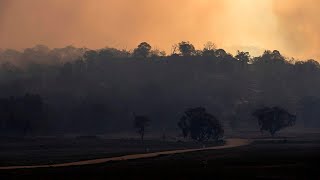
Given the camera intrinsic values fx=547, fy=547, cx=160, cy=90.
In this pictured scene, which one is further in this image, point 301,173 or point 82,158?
point 82,158

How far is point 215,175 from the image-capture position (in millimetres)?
71250

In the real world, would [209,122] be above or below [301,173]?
above

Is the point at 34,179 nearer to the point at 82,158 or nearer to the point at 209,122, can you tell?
the point at 82,158

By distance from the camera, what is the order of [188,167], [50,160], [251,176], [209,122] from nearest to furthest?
[251,176]
[188,167]
[50,160]
[209,122]

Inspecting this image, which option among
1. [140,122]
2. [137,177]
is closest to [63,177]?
[137,177]

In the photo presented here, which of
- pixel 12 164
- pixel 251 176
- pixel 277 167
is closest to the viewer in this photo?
pixel 251 176

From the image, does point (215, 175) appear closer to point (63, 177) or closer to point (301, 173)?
point (301, 173)

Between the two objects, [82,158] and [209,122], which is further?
[209,122]

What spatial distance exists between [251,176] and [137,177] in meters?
14.9

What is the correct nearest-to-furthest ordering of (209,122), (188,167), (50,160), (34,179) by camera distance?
(34,179)
(188,167)
(50,160)
(209,122)

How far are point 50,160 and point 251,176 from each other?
57.8m

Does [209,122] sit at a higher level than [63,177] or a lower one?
higher

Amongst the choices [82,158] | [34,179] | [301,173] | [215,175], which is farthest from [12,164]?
[301,173]

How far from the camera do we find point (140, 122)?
200m
